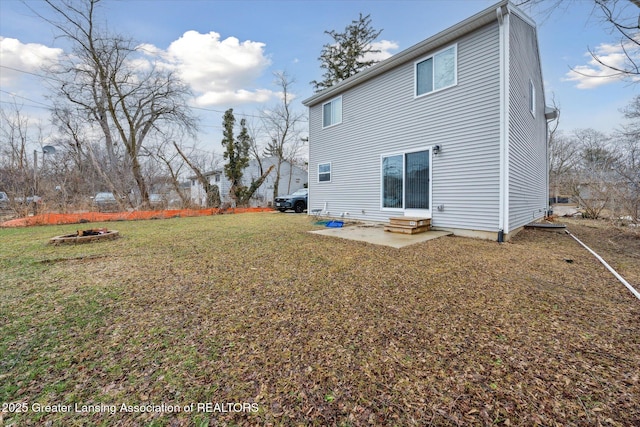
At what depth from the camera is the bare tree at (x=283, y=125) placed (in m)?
19.8

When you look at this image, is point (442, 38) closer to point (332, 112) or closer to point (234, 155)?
point (332, 112)

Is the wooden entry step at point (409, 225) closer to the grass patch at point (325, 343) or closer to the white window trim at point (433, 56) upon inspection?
the grass patch at point (325, 343)

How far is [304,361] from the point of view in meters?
1.72

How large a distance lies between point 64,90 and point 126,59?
10.0 feet

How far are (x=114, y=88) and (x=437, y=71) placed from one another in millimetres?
14730

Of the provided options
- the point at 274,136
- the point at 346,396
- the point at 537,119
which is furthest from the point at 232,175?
the point at 346,396

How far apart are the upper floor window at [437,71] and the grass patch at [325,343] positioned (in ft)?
14.7

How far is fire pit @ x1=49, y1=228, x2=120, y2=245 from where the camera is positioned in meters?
5.20

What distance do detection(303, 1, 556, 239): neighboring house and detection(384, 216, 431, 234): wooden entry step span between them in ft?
0.97

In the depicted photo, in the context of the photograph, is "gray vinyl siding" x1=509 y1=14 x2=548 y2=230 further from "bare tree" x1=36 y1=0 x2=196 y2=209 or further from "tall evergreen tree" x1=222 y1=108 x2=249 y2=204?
"bare tree" x1=36 y1=0 x2=196 y2=209

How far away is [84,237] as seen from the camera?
5457 millimetres

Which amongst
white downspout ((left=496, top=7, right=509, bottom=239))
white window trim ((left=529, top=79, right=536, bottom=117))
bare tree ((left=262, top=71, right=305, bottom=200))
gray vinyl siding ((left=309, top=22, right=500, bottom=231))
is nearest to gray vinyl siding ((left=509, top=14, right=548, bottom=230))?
white window trim ((left=529, top=79, right=536, bottom=117))

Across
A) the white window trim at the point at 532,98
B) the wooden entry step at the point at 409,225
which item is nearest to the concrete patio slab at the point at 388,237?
the wooden entry step at the point at 409,225

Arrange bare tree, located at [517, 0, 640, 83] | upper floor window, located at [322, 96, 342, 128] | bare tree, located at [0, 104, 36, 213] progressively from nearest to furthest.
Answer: bare tree, located at [517, 0, 640, 83], bare tree, located at [0, 104, 36, 213], upper floor window, located at [322, 96, 342, 128]
